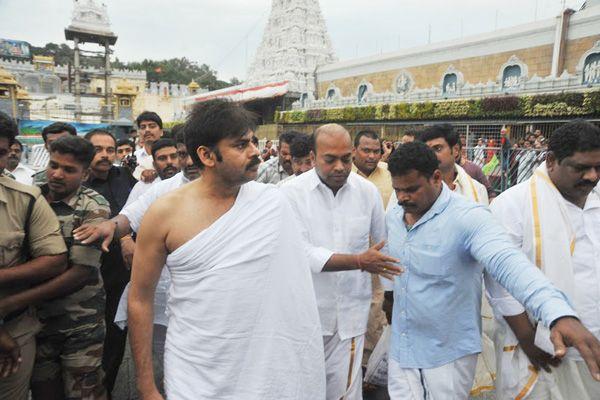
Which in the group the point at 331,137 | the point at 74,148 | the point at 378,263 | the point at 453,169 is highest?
the point at 331,137

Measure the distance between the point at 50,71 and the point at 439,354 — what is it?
66.2m

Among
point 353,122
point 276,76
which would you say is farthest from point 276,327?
point 276,76

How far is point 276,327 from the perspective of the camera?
5.62 ft

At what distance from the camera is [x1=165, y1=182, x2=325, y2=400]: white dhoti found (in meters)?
1.63

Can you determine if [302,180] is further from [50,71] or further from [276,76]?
[50,71]

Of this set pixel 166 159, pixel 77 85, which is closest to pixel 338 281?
pixel 166 159

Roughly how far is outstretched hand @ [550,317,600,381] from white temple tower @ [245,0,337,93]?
3675cm

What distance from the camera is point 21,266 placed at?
1872 mm

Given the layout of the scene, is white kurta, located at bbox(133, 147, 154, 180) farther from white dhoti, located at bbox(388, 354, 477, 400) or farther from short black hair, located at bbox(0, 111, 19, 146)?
white dhoti, located at bbox(388, 354, 477, 400)

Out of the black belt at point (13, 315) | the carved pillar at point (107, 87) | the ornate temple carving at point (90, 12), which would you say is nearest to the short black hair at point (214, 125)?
the black belt at point (13, 315)

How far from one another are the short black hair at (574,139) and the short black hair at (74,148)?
2.54 metres

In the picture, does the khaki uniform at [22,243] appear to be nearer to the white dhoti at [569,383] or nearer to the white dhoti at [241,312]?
the white dhoti at [241,312]

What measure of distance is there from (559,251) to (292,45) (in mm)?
42482

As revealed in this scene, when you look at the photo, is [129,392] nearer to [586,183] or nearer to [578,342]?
[578,342]
